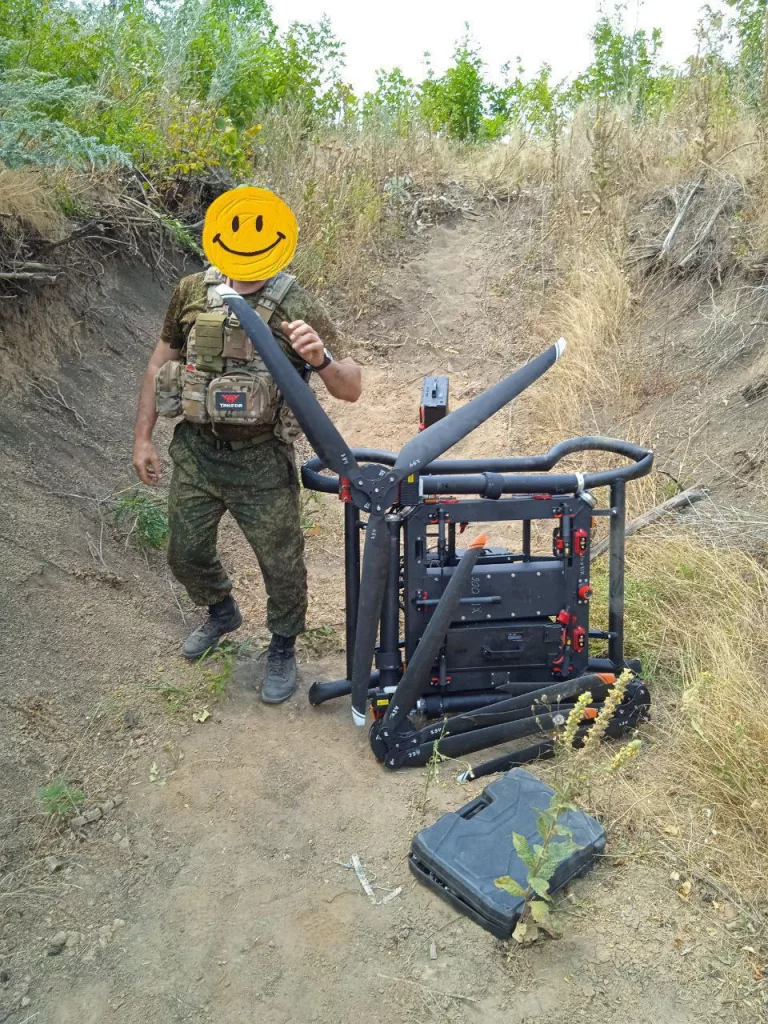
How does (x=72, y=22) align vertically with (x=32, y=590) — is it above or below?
above

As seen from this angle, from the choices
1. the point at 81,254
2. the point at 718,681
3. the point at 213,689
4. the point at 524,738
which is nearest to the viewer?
the point at 718,681

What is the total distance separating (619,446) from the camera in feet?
12.1

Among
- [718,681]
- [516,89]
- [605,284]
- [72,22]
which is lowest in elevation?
[718,681]

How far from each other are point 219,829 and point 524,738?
1.33m

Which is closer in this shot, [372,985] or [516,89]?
[372,985]

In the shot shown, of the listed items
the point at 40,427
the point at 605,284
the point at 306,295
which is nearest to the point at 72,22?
the point at 40,427

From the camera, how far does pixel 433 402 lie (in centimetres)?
363

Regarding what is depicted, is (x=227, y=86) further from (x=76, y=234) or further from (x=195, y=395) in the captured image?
(x=195, y=395)

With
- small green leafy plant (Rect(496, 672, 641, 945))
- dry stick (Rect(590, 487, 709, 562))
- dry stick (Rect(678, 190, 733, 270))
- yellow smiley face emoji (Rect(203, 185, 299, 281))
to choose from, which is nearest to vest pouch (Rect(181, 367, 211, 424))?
yellow smiley face emoji (Rect(203, 185, 299, 281))

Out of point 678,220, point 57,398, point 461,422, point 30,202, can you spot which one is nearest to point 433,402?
point 461,422

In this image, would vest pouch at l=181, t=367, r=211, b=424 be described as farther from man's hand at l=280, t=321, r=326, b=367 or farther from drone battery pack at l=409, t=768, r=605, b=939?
drone battery pack at l=409, t=768, r=605, b=939

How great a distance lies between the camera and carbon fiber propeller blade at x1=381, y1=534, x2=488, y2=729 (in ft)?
10.5

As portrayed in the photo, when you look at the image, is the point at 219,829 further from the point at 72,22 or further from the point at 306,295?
the point at 72,22

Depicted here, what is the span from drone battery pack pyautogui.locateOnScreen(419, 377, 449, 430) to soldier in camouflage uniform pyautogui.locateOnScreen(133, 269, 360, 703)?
0.94 ft
